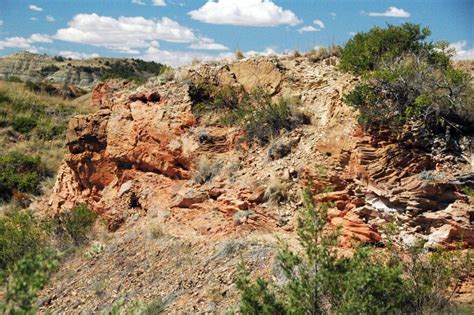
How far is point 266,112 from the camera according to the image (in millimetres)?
11734

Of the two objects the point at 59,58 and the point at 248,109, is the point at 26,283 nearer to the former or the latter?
the point at 248,109

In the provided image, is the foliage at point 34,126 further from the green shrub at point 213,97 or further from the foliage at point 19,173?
the green shrub at point 213,97

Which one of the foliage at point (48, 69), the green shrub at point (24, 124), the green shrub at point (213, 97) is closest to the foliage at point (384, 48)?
the green shrub at point (213, 97)

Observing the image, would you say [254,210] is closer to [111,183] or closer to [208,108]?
[208,108]

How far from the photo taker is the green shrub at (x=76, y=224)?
13.3m

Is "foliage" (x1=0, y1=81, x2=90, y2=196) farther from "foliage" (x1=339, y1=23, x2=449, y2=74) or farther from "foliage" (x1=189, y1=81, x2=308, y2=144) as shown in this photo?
"foliage" (x1=339, y1=23, x2=449, y2=74)

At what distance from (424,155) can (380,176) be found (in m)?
0.82

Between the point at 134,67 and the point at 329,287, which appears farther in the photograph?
the point at 134,67

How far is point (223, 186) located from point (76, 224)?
15.2 ft

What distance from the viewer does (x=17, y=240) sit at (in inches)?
519

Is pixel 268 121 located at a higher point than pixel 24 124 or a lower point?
higher

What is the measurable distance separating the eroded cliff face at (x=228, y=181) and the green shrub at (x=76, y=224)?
0.50 meters

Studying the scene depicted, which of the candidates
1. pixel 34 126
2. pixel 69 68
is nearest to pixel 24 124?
pixel 34 126

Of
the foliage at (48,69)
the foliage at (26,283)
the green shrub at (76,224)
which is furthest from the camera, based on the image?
the foliage at (48,69)
